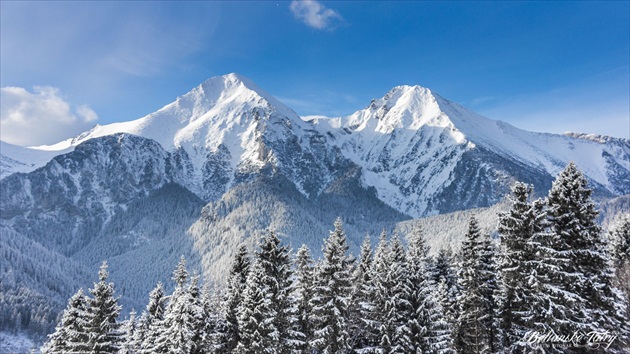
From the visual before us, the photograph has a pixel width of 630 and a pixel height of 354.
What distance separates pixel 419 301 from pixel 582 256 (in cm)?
1069

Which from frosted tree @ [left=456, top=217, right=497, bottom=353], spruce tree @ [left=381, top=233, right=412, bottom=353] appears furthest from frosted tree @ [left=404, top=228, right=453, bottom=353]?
frosted tree @ [left=456, top=217, right=497, bottom=353]

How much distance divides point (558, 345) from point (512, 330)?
2.70m

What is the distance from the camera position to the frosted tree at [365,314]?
3128 centimetres

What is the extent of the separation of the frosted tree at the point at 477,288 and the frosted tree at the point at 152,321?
24.4m

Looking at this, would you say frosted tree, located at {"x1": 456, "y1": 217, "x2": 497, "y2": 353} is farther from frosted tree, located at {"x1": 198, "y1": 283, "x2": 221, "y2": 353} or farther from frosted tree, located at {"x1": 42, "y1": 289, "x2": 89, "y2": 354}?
frosted tree, located at {"x1": 42, "y1": 289, "x2": 89, "y2": 354}

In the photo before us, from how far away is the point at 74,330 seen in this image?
3459 centimetres

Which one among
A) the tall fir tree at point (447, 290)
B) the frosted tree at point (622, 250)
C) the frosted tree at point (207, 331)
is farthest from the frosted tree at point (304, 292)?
the frosted tree at point (622, 250)

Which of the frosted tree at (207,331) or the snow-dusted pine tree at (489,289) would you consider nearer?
the snow-dusted pine tree at (489,289)

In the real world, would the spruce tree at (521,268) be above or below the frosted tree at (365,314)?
above

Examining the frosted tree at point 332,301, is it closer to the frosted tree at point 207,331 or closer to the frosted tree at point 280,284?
the frosted tree at point 280,284

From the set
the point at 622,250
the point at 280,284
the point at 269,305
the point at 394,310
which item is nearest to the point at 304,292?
the point at 280,284

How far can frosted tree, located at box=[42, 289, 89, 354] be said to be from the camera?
34.2 metres

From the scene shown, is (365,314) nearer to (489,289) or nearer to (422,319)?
(422,319)

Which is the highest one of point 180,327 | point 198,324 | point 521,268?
point 521,268
